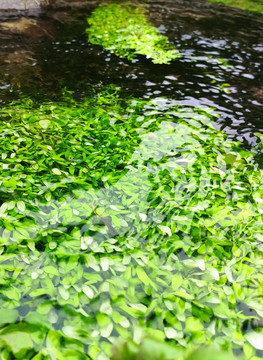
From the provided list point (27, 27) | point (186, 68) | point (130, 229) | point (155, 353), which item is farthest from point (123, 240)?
point (27, 27)

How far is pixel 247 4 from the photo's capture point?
64.5 feet

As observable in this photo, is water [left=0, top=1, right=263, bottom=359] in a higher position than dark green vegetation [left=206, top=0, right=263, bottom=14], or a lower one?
lower

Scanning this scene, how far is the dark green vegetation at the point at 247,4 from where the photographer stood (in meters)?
18.7

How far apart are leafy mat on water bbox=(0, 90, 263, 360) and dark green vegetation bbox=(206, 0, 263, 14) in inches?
683

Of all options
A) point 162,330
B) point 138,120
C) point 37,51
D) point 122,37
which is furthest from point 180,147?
point 122,37

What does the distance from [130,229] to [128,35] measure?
1163cm

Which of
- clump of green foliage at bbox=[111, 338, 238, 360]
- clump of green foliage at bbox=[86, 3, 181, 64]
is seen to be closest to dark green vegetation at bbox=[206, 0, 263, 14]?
clump of green foliage at bbox=[86, 3, 181, 64]

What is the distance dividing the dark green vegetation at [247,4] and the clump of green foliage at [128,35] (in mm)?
7327

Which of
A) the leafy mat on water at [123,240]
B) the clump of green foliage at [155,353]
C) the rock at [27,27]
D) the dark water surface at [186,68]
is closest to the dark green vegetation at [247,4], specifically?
the dark water surface at [186,68]

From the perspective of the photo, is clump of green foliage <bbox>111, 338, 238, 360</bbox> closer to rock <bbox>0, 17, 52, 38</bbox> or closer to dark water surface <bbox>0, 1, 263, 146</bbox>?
dark water surface <bbox>0, 1, 263, 146</bbox>

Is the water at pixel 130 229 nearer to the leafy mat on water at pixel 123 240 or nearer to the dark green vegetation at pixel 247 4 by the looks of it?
the leafy mat on water at pixel 123 240

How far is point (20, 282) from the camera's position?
3.35 metres

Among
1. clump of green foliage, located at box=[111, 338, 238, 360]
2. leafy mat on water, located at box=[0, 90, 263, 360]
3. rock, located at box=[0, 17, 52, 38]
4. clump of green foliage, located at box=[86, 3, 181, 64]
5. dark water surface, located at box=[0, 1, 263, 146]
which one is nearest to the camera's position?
clump of green foliage, located at box=[111, 338, 238, 360]

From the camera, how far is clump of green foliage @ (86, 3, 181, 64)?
37.5 feet
